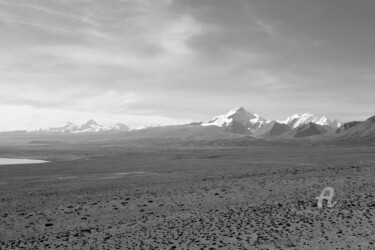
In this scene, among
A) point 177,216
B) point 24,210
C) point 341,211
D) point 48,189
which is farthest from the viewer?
point 48,189

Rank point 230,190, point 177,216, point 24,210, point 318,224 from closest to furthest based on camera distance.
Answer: point 318,224 < point 177,216 < point 24,210 < point 230,190

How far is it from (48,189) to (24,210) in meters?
11.9

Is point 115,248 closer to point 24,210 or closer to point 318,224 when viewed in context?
point 318,224

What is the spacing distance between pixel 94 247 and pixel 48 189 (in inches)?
913

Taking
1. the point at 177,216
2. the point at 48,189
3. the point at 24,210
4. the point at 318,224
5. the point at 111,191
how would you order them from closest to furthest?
the point at 318,224 → the point at 177,216 → the point at 24,210 → the point at 111,191 → the point at 48,189

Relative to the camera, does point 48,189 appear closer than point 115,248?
No

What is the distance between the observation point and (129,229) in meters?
19.5

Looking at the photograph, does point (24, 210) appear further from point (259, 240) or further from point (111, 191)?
point (259, 240)

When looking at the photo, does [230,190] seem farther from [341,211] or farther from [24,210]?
[24,210]

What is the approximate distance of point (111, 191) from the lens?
33844 mm

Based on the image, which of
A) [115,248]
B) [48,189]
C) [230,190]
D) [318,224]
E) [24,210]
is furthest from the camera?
[48,189]

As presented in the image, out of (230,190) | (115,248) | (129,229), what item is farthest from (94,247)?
(230,190)

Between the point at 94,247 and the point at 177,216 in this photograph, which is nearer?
the point at 94,247

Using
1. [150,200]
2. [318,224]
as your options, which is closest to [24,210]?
[150,200]
